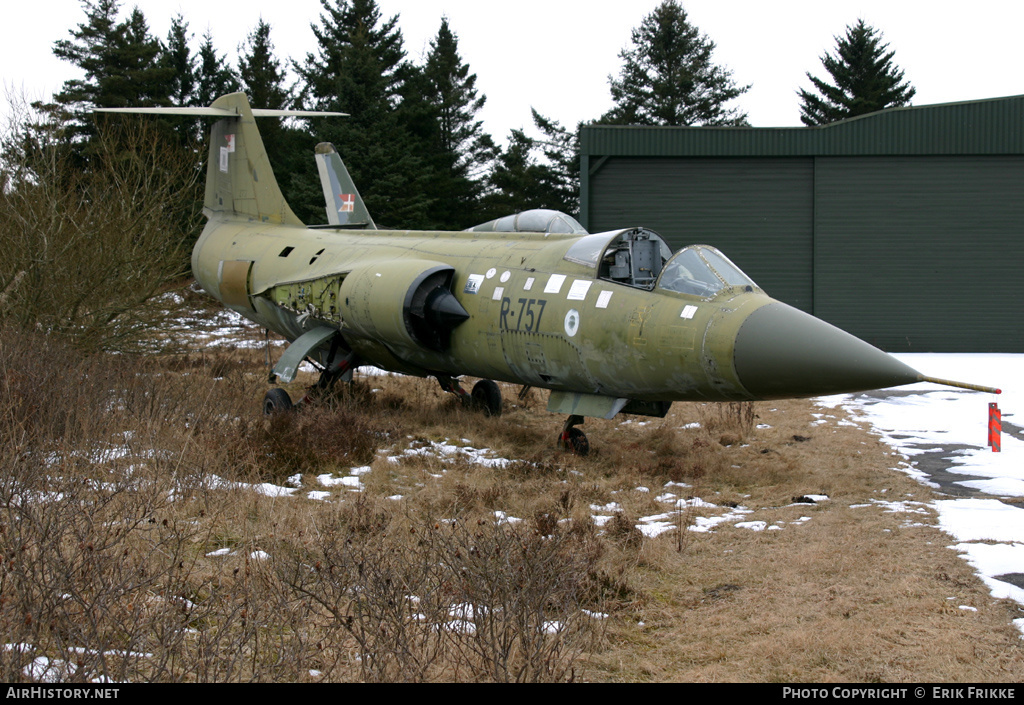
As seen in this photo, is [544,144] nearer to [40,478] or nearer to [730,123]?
[730,123]

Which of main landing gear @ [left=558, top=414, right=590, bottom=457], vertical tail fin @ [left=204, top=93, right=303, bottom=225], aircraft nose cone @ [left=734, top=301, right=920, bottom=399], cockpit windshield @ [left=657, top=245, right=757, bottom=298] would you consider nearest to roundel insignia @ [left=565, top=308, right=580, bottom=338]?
cockpit windshield @ [left=657, top=245, right=757, bottom=298]

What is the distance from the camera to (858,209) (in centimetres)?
2331

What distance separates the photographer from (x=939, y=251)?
23.3m

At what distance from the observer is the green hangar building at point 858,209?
23.0 m

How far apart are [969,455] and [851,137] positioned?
15.6m

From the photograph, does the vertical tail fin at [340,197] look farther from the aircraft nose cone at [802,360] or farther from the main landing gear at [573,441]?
the aircraft nose cone at [802,360]

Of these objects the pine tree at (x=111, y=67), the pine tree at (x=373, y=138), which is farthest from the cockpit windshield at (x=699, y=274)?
the pine tree at (x=111, y=67)

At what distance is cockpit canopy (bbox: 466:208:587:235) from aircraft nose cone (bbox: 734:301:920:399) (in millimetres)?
3217

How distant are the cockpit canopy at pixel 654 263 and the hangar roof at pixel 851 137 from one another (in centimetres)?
1414

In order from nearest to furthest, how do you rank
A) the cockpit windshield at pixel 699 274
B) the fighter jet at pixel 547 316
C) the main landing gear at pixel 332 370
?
the fighter jet at pixel 547 316, the cockpit windshield at pixel 699 274, the main landing gear at pixel 332 370

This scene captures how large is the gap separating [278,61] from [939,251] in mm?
35739

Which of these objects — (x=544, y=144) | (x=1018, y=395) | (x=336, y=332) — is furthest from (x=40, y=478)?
(x=544, y=144)

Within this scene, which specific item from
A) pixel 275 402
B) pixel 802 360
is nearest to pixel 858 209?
pixel 802 360

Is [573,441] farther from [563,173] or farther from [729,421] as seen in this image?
[563,173]
